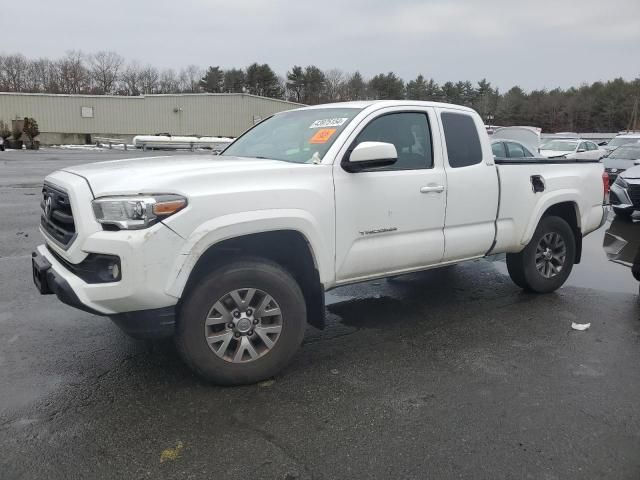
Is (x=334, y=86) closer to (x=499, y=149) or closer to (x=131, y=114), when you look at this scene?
(x=131, y=114)

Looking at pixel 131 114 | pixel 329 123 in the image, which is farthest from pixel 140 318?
pixel 131 114

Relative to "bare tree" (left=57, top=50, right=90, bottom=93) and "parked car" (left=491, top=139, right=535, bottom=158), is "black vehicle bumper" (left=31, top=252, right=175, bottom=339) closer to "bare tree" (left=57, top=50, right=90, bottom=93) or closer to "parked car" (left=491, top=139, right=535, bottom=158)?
"parked car" (left=491, top=139, right=535, bottom=158)

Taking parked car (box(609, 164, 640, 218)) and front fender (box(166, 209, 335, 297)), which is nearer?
front fender (box(166, 209, 335, 297))

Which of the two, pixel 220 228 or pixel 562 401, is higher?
pixel 220 228

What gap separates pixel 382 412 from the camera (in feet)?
10.5

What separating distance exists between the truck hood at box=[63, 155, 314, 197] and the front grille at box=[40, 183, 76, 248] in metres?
0.19

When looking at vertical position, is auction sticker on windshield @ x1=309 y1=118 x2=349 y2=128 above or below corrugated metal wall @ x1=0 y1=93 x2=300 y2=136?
below

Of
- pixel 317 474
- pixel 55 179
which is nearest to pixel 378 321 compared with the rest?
pixel 317 474

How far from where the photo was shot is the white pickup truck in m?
3.03

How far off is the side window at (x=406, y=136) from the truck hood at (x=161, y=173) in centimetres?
83

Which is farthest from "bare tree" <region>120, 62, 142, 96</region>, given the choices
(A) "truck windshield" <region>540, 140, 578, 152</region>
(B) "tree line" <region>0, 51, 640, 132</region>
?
(A) "truck windshield" <region>540, 140, 578, 152</region>

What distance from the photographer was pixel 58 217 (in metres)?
3.42

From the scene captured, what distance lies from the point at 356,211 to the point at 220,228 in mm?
1104

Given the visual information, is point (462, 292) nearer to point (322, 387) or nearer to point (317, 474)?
point (322, 387)
